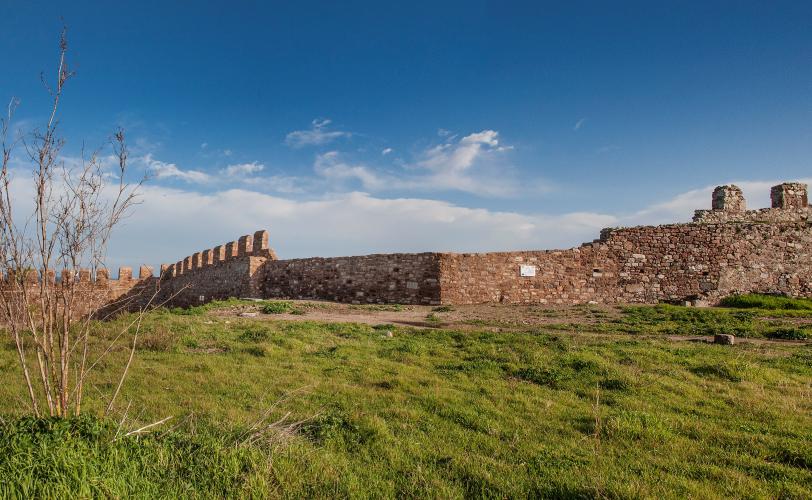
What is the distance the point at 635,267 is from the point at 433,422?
655 inches

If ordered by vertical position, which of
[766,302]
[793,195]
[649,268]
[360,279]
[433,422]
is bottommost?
[433,422]

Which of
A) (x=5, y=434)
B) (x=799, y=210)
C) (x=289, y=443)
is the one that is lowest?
(x=289, y=443)

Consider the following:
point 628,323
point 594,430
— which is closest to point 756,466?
point 594,430

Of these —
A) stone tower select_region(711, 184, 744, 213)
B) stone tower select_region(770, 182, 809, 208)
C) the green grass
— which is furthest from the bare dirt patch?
→ stone tower select_region(770, 182, 809, 208)

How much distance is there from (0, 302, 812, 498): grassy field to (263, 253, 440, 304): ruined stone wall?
8.92m

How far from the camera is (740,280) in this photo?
59.3 feet

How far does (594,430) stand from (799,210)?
879 inches

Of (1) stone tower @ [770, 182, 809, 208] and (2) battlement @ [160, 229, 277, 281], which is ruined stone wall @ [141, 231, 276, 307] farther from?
(1) stone tower @ [770, 182, 809, 208]

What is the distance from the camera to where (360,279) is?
20.5 metres

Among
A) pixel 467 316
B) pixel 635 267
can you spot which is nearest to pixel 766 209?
pixel 635 267

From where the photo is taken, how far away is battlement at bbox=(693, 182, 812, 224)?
66.2ft

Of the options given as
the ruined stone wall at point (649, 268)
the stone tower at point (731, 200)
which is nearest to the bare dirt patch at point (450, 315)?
the ruined stone wall at point (649, 268)

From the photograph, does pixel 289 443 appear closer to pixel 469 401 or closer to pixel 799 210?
pixel 469 401

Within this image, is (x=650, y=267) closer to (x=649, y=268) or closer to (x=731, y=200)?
(x=649, y=268)
